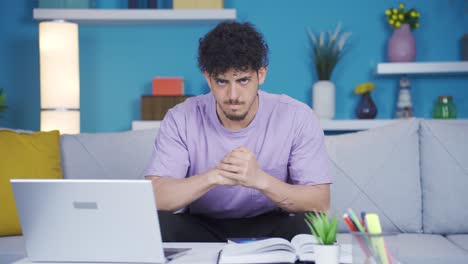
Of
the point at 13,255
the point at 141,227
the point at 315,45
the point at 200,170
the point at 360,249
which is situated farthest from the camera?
the point at 315,45

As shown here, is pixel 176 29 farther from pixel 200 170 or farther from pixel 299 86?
pixel 200 170

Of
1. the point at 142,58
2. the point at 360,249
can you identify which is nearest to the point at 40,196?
the point at 360,249

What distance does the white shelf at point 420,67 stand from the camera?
383 centimetres

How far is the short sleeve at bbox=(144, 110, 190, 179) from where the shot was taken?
2.14m

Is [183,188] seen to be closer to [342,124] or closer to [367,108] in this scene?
[342,124]

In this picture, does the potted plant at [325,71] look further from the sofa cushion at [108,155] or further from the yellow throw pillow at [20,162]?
the yellow throw pillow at [20,162]

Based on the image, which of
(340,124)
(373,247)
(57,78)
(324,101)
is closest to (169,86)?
(57,78)

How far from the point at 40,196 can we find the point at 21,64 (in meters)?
2.85

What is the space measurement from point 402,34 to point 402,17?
95mm

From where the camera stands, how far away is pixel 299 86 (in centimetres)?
407

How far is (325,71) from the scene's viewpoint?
391 centimetres

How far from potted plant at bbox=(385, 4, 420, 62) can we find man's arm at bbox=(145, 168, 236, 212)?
217cm

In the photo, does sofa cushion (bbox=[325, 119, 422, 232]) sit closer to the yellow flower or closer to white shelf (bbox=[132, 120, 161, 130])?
the yellow flower

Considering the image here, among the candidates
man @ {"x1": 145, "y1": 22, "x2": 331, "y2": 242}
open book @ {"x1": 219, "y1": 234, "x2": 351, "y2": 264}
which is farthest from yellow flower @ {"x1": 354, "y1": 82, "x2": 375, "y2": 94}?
open book @ {"x1": 219, "y1": 234, "x2": 351, "y2": 264}
